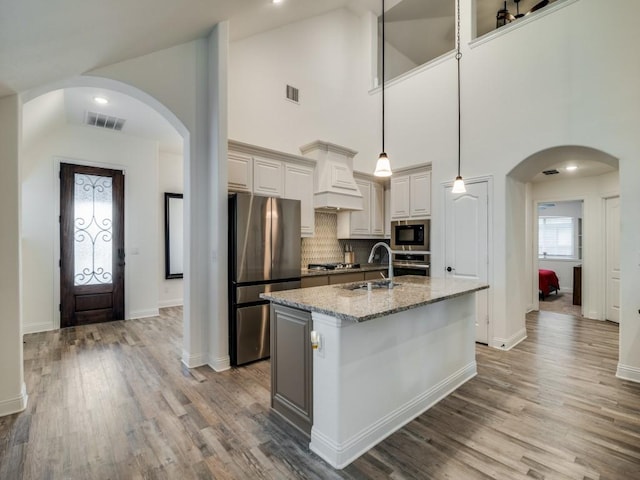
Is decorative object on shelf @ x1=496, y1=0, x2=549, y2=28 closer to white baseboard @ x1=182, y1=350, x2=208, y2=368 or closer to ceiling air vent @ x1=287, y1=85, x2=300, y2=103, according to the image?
ceiling air vent @ x1=287, y1=85, x2=300, y2=103

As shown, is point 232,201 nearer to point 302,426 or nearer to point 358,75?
point 302,426

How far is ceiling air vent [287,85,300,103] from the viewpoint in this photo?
196 inches

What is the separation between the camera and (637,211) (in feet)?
10.4

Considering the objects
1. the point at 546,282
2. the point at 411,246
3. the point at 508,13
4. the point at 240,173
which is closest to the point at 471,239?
the point at 411,246

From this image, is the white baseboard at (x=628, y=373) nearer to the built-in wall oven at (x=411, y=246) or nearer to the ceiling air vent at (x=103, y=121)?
the built-in wall oven at (x=411, y=246)

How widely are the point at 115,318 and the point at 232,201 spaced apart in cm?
368

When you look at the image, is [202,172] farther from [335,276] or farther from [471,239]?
[471,239]

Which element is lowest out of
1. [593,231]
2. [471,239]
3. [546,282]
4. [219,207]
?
[546,282]

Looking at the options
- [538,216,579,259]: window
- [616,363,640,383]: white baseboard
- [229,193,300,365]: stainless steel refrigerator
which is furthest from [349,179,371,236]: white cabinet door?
[538,216,579,259]: window

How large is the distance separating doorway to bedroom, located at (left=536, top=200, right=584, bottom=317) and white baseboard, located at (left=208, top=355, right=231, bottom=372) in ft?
24.6

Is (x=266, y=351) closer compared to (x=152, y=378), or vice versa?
(x=152, y=378)

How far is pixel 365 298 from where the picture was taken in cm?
230

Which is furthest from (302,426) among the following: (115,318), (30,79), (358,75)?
(358,75)

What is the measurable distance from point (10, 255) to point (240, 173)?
221cm
